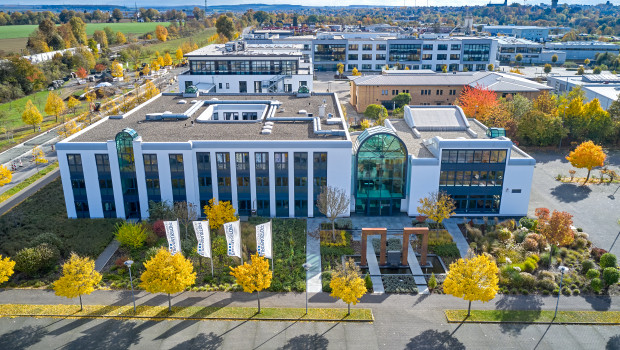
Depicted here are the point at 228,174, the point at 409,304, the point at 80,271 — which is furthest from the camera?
the point at 228,174

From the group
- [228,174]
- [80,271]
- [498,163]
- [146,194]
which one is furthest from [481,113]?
[80,271]

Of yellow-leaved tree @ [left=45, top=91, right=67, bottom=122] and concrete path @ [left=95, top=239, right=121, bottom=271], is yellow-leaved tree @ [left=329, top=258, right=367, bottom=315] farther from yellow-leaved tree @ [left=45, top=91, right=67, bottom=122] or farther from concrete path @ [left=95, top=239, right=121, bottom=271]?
yellow-leaved tree @ [left=45, top=91, right=67, bottom=122]

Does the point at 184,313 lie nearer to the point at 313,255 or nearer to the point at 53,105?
the point at 313,255

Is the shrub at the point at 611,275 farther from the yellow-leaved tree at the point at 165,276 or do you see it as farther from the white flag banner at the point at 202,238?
the yellow-leaved tree at the point at 165,276

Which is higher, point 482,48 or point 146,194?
point 482,48

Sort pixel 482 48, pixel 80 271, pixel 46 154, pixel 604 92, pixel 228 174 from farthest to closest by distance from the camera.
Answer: pixel 482 48
pixel 604 92
pixel 46 154
pixel 228 174
pixel 80 271

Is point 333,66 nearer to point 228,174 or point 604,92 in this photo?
point 604,92

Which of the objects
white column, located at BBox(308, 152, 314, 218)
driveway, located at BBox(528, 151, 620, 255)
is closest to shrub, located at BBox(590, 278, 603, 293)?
driveway, located at BBox(528, 151, 620, 255)

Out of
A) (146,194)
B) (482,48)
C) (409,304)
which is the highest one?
(482,48)
